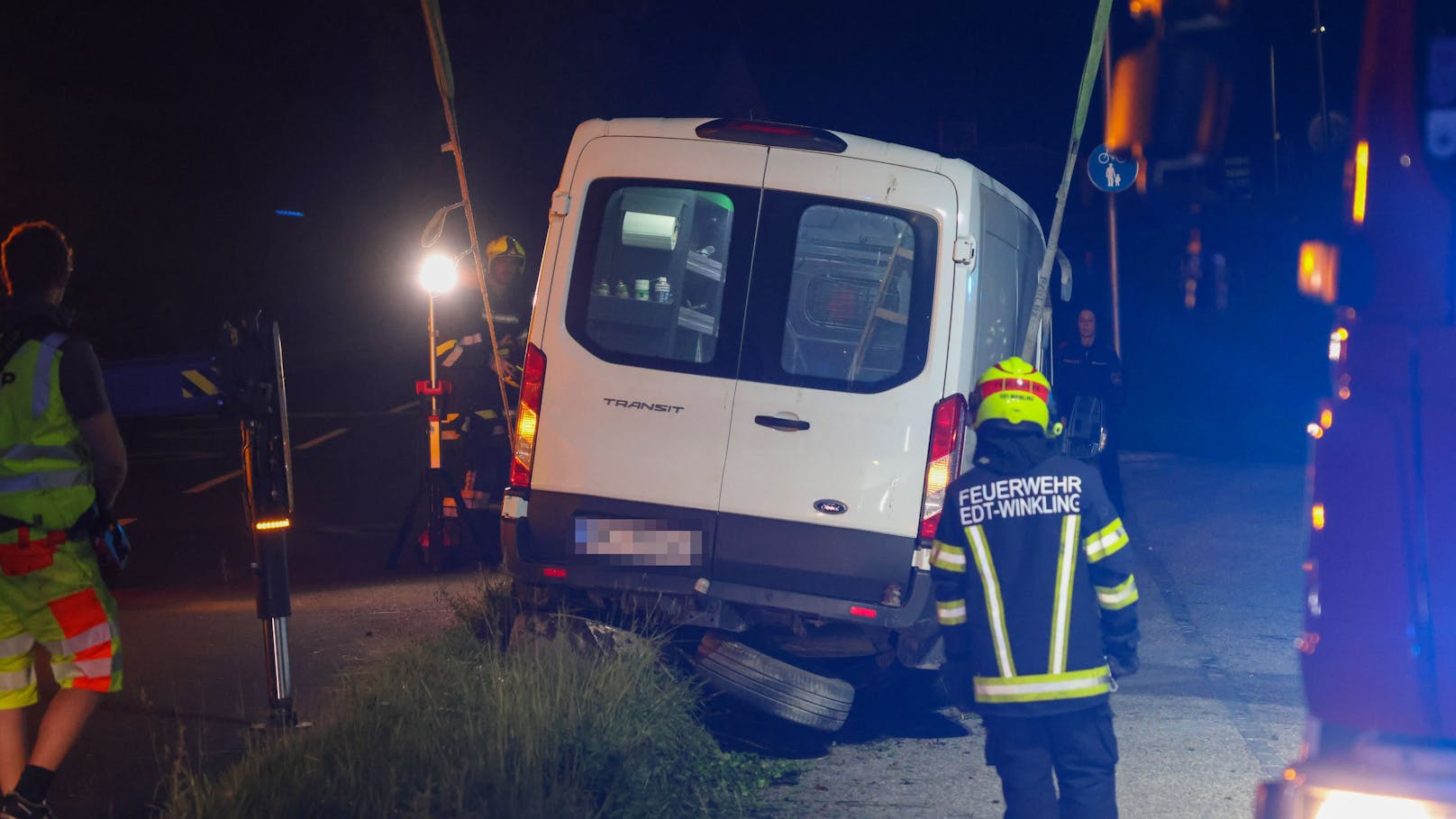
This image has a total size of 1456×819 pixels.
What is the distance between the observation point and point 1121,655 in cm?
430

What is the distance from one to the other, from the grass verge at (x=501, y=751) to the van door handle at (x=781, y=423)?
3.32 feet

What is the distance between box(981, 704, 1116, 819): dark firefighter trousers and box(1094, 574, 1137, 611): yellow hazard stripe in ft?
0.95

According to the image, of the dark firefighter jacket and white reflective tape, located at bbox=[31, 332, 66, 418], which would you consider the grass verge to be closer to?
white reflective tape, located at bbox=[31, 332, 66, 418]

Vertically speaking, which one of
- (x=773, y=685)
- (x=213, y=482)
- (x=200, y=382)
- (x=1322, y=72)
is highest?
(x=1322, y=72)

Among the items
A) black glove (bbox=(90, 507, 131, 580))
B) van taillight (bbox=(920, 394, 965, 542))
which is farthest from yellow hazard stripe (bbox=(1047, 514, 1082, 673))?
black glove (bbox=(90, 507, 131, 580))

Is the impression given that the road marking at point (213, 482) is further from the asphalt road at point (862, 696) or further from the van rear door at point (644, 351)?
the van rear door at point (644, 351)

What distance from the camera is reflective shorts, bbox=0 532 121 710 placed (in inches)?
185

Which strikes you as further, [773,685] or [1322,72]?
[773,685]

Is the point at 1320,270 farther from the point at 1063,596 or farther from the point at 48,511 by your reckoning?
the point at 48,511

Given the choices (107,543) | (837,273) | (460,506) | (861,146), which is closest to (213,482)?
(460,506)

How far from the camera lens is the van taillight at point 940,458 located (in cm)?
626

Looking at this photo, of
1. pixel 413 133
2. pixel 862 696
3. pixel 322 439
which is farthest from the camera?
pixel 413 133

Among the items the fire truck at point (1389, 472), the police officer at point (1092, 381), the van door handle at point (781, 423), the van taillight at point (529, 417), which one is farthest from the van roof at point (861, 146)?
the police officer at point (1092, 381)

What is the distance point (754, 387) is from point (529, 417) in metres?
0.98
